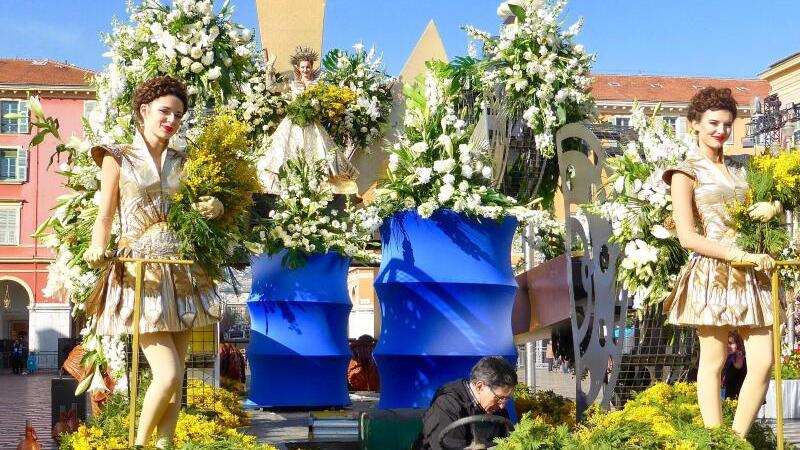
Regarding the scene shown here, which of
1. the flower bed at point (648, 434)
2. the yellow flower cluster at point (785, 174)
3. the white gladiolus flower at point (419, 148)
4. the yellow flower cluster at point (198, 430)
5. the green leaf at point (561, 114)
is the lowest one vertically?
the yellow flower cluster at point (198, 430)

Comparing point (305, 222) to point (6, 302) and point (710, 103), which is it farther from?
point (6, 302)

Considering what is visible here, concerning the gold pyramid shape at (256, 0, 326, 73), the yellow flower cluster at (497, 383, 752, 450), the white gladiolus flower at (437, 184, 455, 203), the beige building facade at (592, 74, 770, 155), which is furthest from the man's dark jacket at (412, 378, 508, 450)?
the beige building facade at (592, 74, 770, 155)

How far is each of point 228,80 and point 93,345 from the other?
2005 mm

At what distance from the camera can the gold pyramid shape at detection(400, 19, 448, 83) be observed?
39.7 feet

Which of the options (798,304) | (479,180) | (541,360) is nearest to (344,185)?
(479,180)

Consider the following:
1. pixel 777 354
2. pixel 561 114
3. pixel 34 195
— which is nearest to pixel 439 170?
pixel 561 114

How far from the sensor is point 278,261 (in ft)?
35.9

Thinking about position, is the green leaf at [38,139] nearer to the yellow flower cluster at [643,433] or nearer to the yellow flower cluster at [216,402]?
the yellow flower cluster at [216,402]

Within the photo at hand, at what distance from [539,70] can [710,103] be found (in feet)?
10.8

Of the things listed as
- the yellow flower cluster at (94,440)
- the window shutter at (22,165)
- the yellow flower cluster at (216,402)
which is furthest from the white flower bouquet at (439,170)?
the window shutter at (22,165)

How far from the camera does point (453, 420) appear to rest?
550 centimetres

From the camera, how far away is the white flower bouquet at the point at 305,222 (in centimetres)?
1031

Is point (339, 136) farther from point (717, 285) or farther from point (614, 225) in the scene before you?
point (717, 285)

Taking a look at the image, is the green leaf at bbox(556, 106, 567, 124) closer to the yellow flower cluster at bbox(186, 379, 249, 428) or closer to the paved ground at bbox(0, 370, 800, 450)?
the paved ground at bbox(0, 370, 800, 450)
